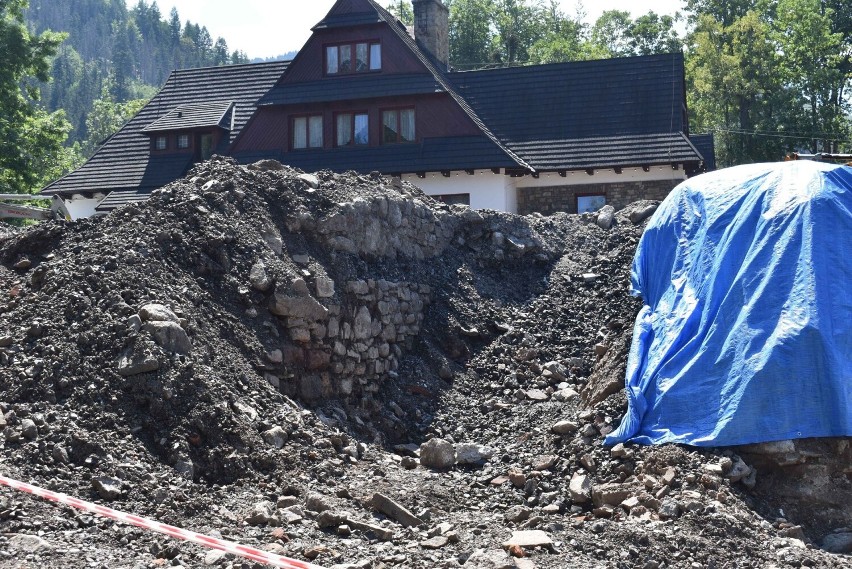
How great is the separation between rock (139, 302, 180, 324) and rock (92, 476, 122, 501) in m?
2.30

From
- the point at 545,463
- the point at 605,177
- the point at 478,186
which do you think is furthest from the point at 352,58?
the point at 545,463

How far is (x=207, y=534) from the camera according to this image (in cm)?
877

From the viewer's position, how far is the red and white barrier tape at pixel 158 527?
25.3 feet

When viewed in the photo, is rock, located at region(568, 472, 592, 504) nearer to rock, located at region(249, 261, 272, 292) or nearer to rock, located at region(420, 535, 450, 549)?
rock, located at region(420, 535, 450, 549)

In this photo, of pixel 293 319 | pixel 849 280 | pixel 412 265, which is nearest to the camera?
pixel 849 280

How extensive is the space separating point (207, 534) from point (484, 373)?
6.64 metres

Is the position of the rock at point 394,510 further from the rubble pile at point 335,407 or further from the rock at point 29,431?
the rock at point 29,431

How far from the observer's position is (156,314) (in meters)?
11.1

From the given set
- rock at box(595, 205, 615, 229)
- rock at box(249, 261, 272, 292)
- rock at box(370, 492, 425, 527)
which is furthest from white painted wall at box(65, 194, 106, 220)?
rock at box(370, 492, 425, 527)

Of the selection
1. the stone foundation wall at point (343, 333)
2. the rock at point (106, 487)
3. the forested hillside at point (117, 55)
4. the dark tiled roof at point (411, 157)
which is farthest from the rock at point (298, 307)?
the forested hillside at point (117, 55)

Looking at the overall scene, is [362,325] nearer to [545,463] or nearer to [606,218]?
[545,463]

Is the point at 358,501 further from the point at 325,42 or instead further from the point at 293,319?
the point at 325,42

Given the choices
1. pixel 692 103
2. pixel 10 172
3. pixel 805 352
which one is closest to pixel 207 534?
pixel 805 352

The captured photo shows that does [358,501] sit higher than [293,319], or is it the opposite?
[293,319]
